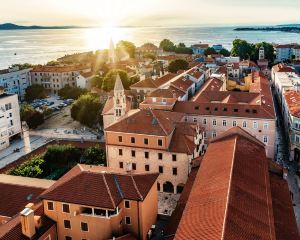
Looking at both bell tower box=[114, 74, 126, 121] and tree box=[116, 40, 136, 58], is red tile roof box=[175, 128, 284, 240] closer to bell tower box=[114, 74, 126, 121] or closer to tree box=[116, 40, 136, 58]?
bell tower box=[114, 74, 126, 121]

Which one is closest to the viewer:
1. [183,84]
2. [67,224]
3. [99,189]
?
[99,189]

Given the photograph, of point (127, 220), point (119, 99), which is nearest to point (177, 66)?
→ point (119, 99)

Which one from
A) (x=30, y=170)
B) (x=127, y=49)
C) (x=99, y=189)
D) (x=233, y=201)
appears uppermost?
(x=127, y=49)

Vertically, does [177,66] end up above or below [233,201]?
above

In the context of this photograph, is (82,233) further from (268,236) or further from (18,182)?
(268,236)

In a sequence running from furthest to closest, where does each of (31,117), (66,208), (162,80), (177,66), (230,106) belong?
(177,66), (162,80), (31,117), (230,106), (66,208)

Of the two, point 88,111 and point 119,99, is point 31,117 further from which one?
point 119,99

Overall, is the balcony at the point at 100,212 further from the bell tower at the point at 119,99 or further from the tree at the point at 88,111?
the tree at the point at 88,111
